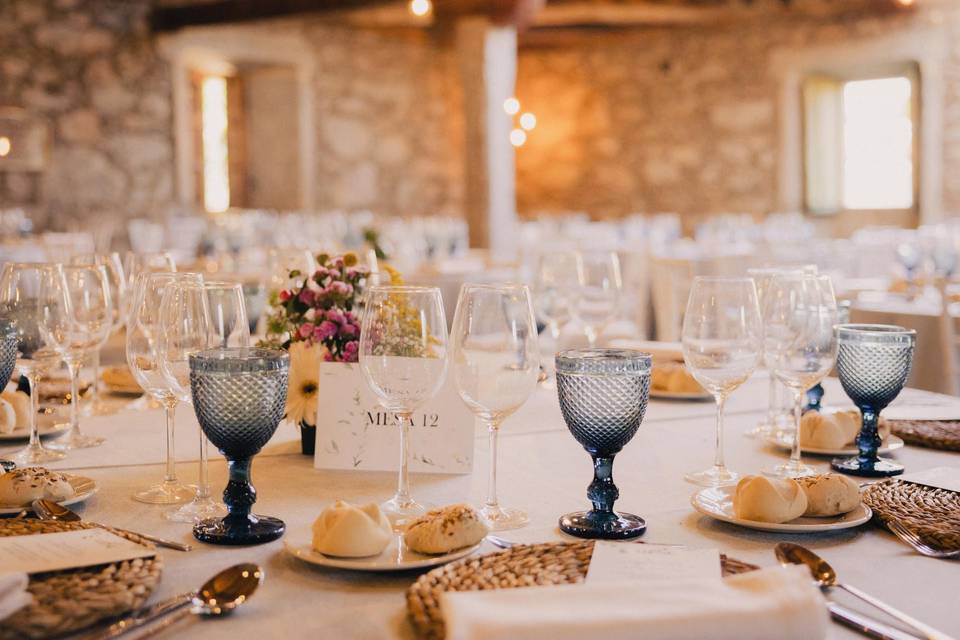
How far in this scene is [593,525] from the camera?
3.57 ft

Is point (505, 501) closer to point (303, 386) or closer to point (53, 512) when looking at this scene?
point (303, 386)

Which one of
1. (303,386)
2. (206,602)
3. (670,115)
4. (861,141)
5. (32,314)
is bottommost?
(206,602)

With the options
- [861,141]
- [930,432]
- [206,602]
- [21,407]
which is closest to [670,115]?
[861,141]

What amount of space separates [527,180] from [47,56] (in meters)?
5.60

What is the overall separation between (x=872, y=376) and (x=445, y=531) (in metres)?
0.65

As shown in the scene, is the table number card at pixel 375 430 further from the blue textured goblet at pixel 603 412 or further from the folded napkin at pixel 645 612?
the folded napkin at pixel 645 612

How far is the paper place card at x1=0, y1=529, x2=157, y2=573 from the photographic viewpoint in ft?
3.03

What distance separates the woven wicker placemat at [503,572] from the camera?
2.77ft

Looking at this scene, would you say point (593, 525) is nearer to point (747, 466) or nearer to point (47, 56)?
point (747, 466)

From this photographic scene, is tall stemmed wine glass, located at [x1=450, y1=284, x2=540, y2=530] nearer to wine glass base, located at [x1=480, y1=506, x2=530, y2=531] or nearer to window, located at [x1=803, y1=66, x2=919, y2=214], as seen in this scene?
wine glass base, located at [x1=480, y1=506, x2=530, y2=531]

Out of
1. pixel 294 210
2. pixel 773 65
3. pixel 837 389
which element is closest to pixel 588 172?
pixel 773 65

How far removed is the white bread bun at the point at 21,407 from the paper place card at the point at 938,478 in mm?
1241

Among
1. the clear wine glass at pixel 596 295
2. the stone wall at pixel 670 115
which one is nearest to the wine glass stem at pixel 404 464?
the clear wine glass at pixel 596 295

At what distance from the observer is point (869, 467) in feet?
4.41
